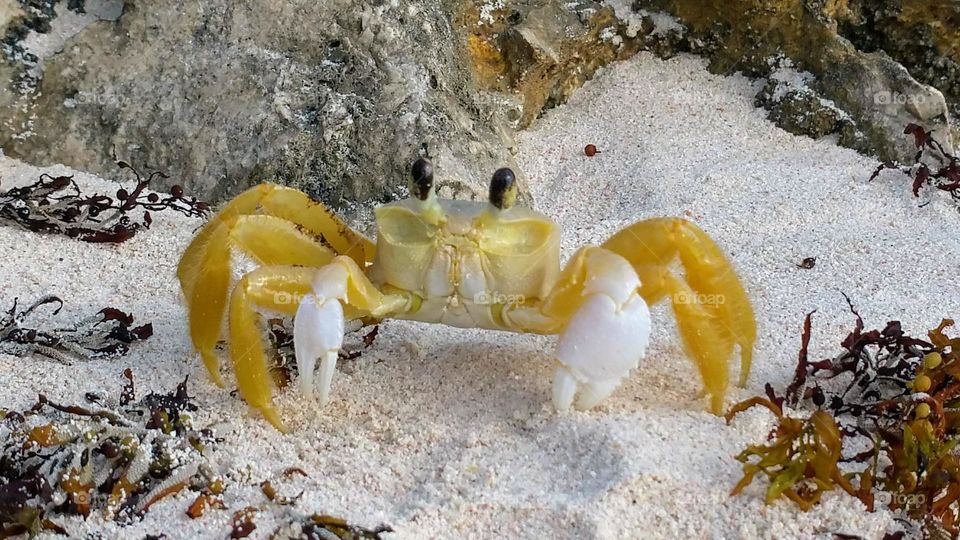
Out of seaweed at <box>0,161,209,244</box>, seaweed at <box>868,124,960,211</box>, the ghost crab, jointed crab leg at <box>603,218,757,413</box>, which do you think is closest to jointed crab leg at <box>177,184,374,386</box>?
the ghost crab

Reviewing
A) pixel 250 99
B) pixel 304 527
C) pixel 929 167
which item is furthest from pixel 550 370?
pixel 929 167

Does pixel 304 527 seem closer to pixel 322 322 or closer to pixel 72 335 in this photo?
pixel 322 322

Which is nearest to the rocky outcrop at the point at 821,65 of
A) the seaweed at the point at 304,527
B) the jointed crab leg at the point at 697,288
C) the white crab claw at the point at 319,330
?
the jointed crab leg at the point at 697,288

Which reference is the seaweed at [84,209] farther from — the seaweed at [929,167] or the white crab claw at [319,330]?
the seaweed at [929,167]

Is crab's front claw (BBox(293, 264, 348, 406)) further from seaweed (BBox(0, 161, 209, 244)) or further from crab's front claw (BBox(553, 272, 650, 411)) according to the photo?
seaweed (BBox(0, 161, 209, 244))

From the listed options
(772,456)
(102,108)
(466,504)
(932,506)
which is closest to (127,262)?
(102,108)

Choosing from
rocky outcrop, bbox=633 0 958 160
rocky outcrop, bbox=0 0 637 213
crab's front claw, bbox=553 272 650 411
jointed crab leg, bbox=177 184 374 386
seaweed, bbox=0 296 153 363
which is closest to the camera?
crab's front claw, bbox=553 272 650 411

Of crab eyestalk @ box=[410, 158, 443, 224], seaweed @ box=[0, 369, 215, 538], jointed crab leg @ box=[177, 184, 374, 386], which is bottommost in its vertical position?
seaweed @ box=[0, 369, 215, 538]
